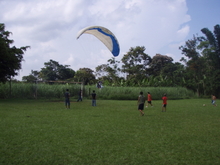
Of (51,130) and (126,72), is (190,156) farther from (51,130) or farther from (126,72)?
(126,72)

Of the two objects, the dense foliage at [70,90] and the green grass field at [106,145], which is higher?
the dense foliage at [70,90]

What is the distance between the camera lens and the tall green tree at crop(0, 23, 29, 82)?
1995 cm

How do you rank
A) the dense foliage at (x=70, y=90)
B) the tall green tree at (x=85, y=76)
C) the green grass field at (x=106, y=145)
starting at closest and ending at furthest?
the green grass field at (x=106, y=145), the dense foliage at (x=70, y=90), the tall green tree at (x=85, y=76)

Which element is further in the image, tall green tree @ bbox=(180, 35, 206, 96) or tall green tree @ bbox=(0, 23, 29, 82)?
tall green tree @ bbox=(180, 35, 206, 96)

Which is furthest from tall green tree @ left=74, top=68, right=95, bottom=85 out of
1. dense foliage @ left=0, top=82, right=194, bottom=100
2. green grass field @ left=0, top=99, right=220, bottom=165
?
green grass field @ left=0, top=99, right=220, bottom=165

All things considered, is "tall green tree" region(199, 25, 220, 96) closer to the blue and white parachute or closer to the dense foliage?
the dense foliage

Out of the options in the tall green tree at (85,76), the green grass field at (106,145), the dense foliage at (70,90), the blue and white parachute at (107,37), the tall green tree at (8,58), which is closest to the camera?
the green grass field at (106,145)

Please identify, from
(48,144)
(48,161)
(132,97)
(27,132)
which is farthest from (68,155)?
(132,97)

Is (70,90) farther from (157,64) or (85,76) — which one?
(157,64)

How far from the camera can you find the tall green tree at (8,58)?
20.0 m

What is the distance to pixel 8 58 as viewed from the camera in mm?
20266

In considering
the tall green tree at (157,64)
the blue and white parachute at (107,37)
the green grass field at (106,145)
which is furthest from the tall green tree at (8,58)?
the tall green tree at (157,64)

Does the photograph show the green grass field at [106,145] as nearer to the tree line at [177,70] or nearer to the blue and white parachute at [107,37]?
the blue and white parachute at [107,37]

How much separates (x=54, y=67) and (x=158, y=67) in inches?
892
